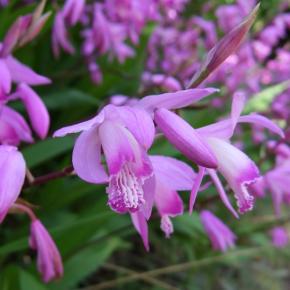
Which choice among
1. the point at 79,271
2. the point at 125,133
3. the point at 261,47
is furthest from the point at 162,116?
the point at 261,47

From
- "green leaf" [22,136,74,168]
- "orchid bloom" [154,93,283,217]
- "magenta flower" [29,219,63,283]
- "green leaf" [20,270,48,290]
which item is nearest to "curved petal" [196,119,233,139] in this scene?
"orchid bloom" [154,93,283,217]

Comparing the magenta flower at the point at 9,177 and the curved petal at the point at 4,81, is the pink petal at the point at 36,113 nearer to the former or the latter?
the curved petal at the point at 4,81

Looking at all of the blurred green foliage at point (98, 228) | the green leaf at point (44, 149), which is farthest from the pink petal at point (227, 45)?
the green leaf at point (44, 149)

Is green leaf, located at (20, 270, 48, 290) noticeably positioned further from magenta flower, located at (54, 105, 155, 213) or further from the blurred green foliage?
magenta flower, located at (54, 105, 155, 213)

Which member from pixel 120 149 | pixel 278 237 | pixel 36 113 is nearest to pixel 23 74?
pixel 36 113

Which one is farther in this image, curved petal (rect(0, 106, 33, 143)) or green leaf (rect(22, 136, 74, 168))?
green leaf (rect(22, 136, 74, 168))

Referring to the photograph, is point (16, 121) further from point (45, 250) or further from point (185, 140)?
point (185, 140)

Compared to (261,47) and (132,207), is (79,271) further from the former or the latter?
(261,47)
